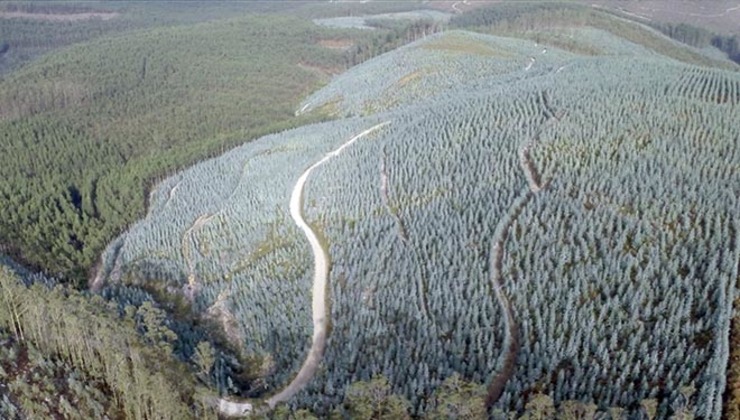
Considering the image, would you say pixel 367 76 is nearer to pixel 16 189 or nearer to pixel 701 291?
pixel 16 189

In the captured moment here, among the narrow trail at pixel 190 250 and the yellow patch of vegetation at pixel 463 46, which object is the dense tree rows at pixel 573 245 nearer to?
the narrow trail at pixel 190 250

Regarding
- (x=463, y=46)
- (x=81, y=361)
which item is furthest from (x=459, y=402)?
(x=463, y=46)

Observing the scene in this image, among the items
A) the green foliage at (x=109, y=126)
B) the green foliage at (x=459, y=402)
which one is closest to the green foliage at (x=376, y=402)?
the green foliage at (x=459, y=402)

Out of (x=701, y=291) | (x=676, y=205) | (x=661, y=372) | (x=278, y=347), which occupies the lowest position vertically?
(x=278, y=347)

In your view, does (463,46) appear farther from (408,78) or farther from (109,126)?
(109,126)

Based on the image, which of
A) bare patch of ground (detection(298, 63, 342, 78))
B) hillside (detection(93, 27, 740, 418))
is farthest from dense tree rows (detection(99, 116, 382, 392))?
bare patch of ground (detection(298, 63, 342, 78))

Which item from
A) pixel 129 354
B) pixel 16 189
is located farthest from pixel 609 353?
pixel 16 189

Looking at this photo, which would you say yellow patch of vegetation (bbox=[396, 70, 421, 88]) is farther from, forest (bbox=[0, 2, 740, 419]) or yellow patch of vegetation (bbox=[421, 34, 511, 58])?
forest (bbox=[0, 2, 740, 419])
